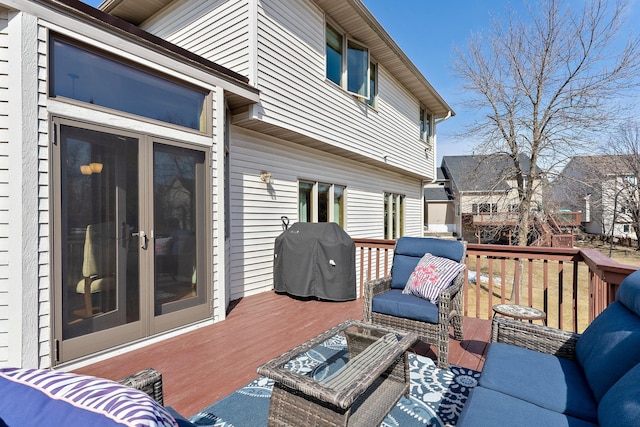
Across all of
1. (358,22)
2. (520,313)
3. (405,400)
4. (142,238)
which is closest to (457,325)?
(520,313)

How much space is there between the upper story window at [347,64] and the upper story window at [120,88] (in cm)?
334

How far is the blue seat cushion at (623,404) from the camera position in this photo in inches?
37.5

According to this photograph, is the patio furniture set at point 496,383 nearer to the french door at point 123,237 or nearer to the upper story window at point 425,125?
the french door at point 123,237

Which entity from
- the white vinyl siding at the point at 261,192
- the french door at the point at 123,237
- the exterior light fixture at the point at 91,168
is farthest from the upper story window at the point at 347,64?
the exterior light fixture at the point at 91,168

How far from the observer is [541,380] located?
1557mm

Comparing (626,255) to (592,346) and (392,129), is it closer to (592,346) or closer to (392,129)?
(392,129)

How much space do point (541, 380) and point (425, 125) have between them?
10209 mm

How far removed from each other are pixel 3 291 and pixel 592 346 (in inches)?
150

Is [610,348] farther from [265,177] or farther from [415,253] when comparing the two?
[265,177]

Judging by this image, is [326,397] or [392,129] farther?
[392,129]

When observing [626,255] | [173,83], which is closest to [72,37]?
[173,83]

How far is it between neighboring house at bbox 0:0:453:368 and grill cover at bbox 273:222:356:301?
0.84 m

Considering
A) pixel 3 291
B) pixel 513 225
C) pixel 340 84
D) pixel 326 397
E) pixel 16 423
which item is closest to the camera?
pixel 16 423

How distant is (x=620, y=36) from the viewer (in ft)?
23.1
